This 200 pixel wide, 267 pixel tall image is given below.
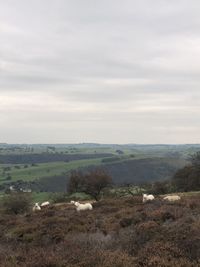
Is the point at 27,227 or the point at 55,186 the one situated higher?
the point at 27,227

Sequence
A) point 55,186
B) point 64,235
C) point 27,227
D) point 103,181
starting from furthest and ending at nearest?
point 55,186 → point 103,181 → point 27,227 → point 64,235

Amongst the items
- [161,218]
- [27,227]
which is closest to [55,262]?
[161,218]

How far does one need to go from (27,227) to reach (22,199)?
976 inches

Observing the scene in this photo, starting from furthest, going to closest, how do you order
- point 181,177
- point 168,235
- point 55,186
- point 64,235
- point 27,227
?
point 55,186 → point 181,177 → point 27,227 → point 64,235 → point 168,235

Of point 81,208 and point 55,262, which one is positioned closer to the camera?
point 55,262

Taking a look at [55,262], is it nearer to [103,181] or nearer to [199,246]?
[199,246]

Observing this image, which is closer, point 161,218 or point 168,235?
point 168,235

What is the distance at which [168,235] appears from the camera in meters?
12.7

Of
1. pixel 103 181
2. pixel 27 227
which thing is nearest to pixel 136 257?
pixel 27 227

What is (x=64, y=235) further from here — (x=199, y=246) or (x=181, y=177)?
(x=181, y=177)

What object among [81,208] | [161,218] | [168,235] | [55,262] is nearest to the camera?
[55,262]

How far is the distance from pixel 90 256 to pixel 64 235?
4890mm

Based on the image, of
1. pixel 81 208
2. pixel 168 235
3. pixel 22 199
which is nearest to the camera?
pixel 168 235

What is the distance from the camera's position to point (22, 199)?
43406 mm
